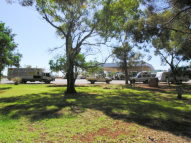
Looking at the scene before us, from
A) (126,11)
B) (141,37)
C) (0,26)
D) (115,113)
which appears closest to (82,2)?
(126,11)

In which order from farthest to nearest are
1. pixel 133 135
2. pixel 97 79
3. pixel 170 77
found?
pixel 170 77 → pixel 97 79 → pixel 133 135

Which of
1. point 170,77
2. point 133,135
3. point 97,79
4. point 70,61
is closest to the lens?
point 133,135

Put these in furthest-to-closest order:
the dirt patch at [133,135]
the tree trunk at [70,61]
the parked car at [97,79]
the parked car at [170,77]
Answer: the parked car at [170,77], the parked car at [97,79], the tree trunk at [70,61], the dirt patch at [133,135]

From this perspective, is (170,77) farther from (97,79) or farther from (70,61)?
(70,61)

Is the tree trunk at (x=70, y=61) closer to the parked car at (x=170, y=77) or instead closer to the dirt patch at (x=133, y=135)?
the dirt patch at (x=133, y=135)

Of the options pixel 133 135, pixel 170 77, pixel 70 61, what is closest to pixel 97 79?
pixel 170 77

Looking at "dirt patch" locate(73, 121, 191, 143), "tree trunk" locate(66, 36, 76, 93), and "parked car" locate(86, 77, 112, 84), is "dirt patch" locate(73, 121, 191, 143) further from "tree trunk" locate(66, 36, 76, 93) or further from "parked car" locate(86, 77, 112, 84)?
"parked car" locate(86, 77, 112, 84)

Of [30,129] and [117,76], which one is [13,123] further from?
[117,76]

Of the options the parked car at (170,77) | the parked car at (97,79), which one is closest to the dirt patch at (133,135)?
the parked car at (97,79)

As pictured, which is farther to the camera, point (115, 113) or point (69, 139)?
point (115, 113)

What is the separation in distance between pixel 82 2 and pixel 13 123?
1025cm

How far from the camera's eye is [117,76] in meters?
48.5

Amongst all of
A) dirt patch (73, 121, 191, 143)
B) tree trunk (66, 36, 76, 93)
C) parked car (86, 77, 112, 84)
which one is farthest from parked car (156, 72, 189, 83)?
dirt patch (73, 121, 191, 143)

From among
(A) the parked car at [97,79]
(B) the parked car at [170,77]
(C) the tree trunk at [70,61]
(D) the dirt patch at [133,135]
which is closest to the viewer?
(D) the dirt patch at [133,135]
